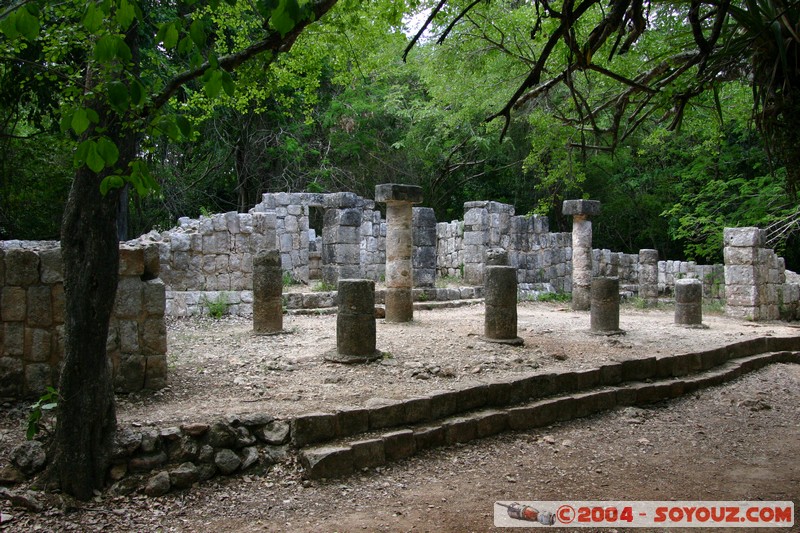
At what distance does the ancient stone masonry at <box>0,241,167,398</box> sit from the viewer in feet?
20.4

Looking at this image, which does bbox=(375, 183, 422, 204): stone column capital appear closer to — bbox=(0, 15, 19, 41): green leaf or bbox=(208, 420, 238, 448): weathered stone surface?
bbox=(208, 420, 238, 448): weathered stone surface

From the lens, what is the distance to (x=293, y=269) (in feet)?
57.7

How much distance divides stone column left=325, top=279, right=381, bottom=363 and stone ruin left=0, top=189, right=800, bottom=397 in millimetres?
2400

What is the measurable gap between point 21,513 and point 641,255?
16.7m

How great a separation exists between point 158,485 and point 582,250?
1310 centimetres

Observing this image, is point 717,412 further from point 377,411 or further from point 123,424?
point 123,424

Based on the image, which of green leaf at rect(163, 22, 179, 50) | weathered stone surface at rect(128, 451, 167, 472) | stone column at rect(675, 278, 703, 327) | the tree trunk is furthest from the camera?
stone column at rect(675, 278, 703, 327)

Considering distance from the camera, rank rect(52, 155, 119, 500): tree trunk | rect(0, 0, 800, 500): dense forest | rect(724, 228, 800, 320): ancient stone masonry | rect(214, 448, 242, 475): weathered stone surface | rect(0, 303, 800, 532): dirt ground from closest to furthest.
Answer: rect(0, 0, 800, 500): dense forest, rect(52, 155, 119, 500): tree trunk, rect(0, 303, 800, 532): dirt ground, rect(214, 448, 242, 475): weathered stone surface, rect(724, 228, 800, 320): ancient stone masonry

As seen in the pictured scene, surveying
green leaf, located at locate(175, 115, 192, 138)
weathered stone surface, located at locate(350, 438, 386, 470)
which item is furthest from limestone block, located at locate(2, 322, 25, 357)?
green leaf, located at locate(175, 115, 192, 138)

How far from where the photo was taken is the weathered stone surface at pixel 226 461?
17.7 ft

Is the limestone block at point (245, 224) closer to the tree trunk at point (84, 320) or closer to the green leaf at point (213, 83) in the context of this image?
the tree trunk at point (84, 320)

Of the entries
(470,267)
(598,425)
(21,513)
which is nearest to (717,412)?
(598,425)

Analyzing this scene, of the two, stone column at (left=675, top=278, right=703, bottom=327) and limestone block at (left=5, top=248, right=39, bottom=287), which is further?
stone column at (left=675, top=278, right=703, bottom=327)

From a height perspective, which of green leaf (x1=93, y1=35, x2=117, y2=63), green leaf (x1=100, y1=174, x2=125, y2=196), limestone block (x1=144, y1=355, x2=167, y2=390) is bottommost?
limestone block (x1=144, y1=355, x2=167, y2=390)
